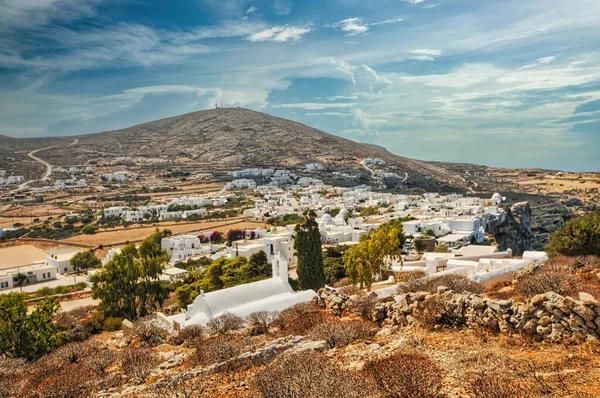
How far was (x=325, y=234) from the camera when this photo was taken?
4425cm

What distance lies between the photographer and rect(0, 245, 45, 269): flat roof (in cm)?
3928

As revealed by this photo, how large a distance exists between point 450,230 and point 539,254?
2122 cm

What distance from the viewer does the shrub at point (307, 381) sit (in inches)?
199

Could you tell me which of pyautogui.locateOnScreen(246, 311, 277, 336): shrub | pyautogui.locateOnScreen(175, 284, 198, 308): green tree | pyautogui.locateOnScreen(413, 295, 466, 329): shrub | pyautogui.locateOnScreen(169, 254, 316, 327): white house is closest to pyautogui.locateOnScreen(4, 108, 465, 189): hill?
pyautogui.locateOnScreen(175, 284, 198, 308): green tree

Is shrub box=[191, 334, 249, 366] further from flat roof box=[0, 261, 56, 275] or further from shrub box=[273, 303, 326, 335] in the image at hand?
flat roof box=[0, 261, 56, 275]

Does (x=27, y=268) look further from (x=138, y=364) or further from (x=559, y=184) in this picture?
(x=559, y=184)

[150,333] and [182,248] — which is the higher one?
[150,333]

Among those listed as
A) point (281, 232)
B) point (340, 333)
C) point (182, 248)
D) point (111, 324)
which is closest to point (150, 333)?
point (111, 324)

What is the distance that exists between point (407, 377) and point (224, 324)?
7737 millimetres

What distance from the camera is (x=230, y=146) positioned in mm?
128250

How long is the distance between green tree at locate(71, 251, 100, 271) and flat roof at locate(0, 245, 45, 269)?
5.29 m

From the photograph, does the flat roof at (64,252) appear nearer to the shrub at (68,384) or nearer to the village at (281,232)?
the village at (281,232)

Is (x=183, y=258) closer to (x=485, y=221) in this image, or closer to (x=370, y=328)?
(x=485, y=221)

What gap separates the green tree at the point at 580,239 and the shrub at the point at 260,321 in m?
13.1
